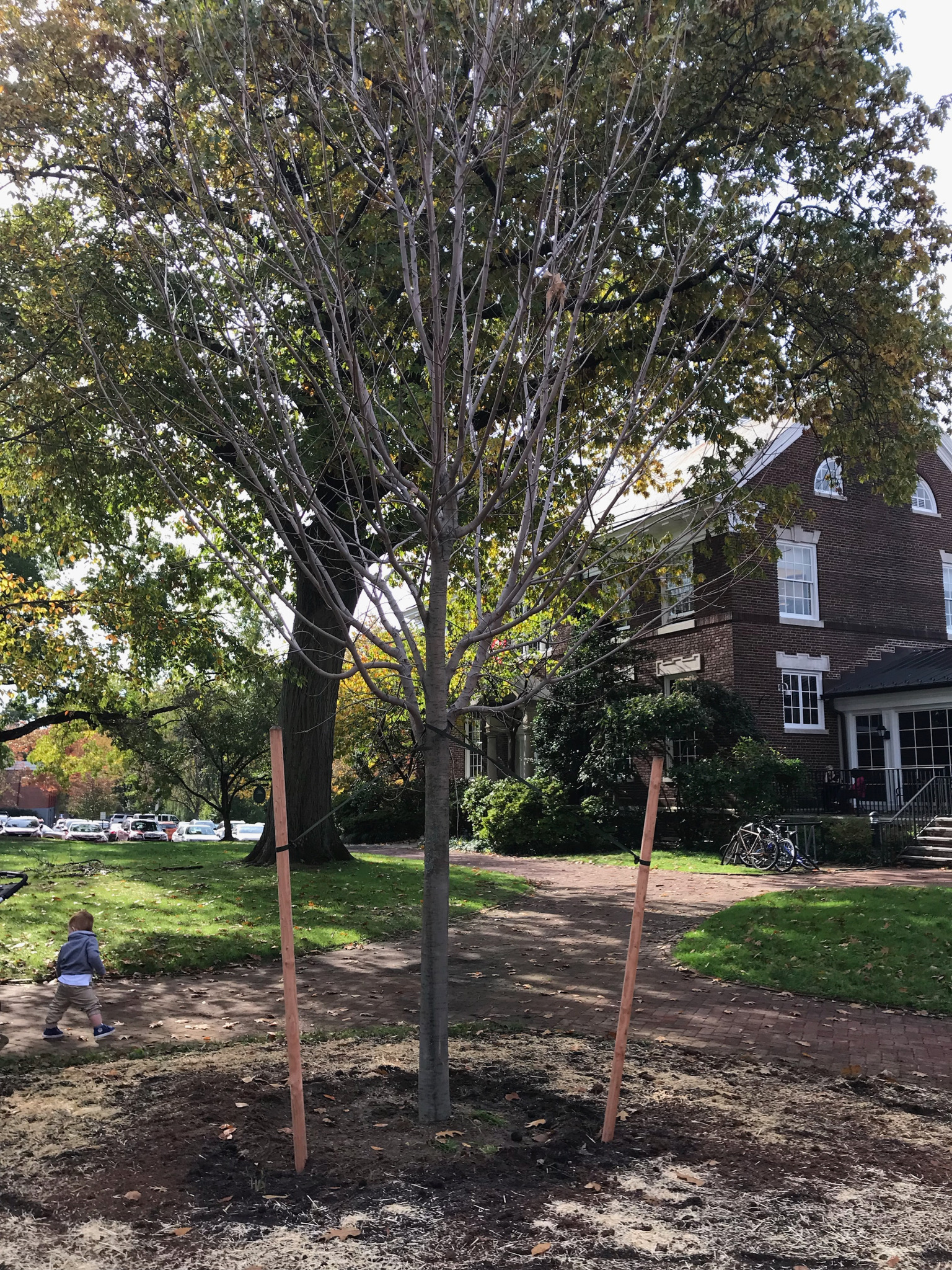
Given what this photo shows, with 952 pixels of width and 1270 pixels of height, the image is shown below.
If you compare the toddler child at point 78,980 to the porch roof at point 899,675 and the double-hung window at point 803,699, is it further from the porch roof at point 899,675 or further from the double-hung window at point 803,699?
the double-hung window at point 803,699

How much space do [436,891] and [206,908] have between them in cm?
829

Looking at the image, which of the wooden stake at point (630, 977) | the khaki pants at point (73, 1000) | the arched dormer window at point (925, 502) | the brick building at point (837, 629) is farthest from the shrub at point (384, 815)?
the wooden stake at point (630, 977)

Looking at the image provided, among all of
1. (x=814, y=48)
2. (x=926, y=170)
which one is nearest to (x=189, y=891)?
(x=814, y=48)

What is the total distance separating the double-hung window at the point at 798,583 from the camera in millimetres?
25906

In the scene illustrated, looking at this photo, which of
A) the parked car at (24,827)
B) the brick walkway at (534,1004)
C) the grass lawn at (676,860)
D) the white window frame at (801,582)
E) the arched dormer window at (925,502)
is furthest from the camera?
the parked car at (24,827)

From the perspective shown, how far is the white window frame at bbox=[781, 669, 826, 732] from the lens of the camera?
83.7 ft

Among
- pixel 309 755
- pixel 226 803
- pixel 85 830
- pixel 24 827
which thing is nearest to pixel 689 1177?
pixel 309 755

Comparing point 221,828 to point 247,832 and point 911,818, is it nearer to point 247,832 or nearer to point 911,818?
point 247,832

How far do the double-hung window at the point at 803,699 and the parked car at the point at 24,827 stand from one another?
3999 centimetres

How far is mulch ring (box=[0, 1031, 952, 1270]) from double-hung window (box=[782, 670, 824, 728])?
19.7 metres

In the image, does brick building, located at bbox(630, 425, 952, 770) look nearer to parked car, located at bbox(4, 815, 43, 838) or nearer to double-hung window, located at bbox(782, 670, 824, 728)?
double-hung window, located at bbox(782, 670, 824, 728)

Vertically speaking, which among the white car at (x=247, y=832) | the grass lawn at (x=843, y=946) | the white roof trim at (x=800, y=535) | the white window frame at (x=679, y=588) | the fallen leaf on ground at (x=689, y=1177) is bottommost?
the white car at (x=247, y=832)

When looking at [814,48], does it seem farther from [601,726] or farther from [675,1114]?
[601,726]

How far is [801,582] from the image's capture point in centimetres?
2630
